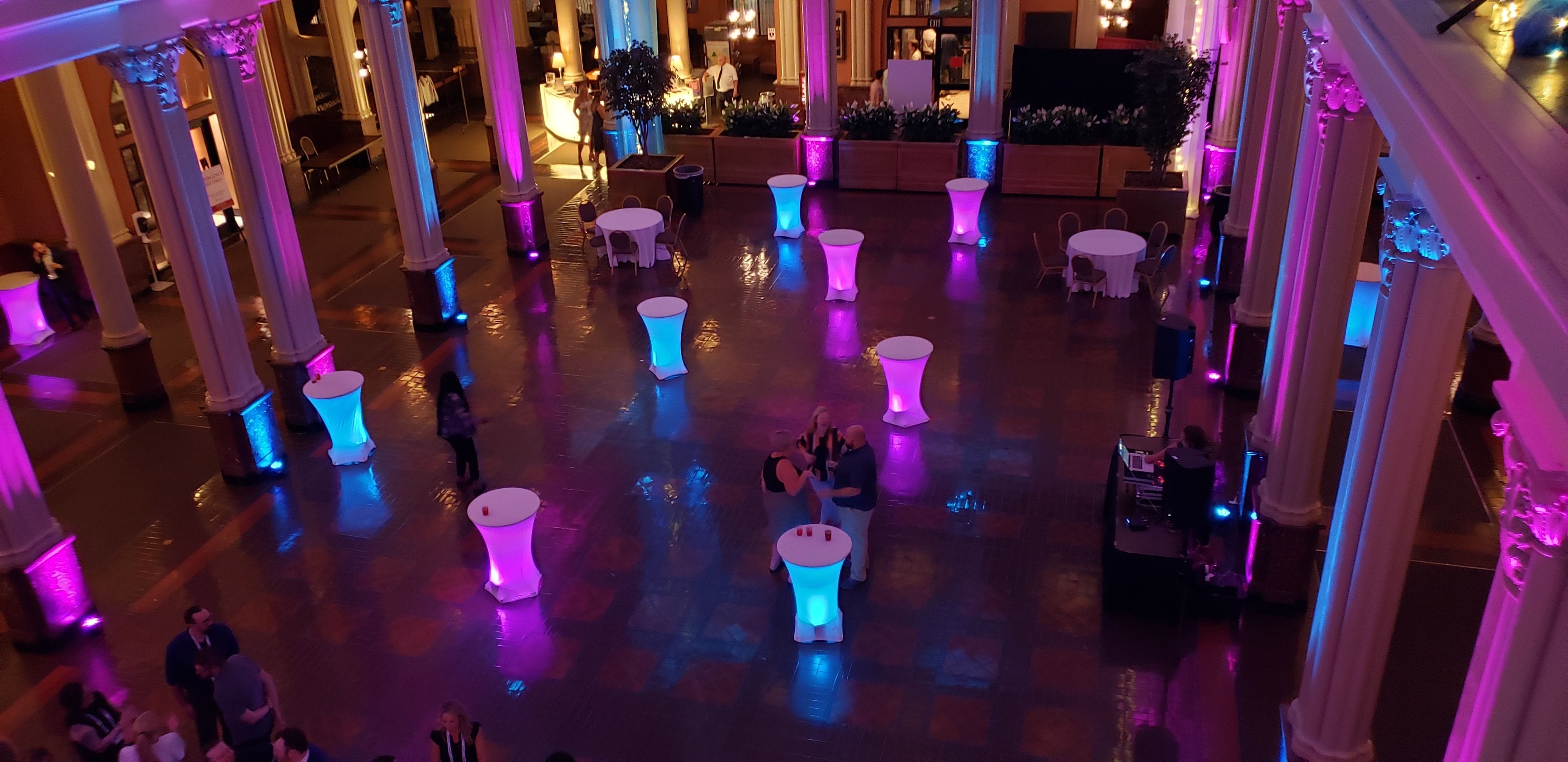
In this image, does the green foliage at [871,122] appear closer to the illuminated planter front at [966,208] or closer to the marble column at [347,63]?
the illuminated planter front at [966,208]

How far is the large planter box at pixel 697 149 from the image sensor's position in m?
16.6

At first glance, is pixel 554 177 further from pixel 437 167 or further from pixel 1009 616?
pixel 1009 616

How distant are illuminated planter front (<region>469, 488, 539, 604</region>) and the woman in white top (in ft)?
7.04

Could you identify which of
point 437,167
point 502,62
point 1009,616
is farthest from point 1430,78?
point 437,167

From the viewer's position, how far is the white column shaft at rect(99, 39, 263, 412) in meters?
8.34

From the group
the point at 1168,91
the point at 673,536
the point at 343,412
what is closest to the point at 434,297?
the point at 343,412

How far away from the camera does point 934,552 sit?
8.27 meters

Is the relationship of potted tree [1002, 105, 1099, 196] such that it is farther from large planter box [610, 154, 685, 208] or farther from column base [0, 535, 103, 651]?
column base [0, 535, 103, 651]

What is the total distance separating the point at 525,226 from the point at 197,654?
26.7 ft

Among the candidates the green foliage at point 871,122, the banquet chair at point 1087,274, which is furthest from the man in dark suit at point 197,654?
→ the green foliage at point 871,122

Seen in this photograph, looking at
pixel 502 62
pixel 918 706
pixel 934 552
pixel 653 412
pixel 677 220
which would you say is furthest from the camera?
pixel 677 220

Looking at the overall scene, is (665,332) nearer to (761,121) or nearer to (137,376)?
(137,376)

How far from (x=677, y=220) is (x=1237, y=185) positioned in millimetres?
7015

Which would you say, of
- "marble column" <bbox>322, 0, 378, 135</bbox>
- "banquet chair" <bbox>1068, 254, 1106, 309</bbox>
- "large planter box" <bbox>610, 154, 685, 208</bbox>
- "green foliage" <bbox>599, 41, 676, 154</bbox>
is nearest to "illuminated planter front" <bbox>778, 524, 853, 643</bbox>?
"banquet chair" <bbox>1068, 254, 1106, 309</bbox>
